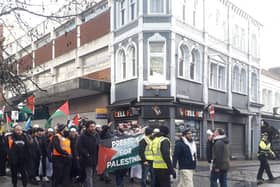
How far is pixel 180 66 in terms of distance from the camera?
2648 cm

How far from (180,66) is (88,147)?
52.7ft

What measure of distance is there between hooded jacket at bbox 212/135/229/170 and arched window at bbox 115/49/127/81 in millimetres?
16319

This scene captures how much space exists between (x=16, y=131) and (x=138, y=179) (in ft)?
15.5

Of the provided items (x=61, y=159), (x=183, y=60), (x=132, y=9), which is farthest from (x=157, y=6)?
(x=61, y=159)

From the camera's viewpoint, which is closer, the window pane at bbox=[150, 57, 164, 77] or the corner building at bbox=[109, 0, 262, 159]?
the corner building at bbox=[109, 0, 262, 159]

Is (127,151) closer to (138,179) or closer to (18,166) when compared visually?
(138,179)

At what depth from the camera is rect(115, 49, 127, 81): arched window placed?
27656 millimetres

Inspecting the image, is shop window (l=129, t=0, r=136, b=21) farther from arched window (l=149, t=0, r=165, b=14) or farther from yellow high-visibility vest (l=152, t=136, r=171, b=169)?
yellow high-visibility vest (l=152, t=136, r=171, b=169)

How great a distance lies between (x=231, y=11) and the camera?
3281 cm

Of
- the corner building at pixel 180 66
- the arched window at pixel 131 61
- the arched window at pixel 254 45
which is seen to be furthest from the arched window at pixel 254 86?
the arched window at pixel 131 61

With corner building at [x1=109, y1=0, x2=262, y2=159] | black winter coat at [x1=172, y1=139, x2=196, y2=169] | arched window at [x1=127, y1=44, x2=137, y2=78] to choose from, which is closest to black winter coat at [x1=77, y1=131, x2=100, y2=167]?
black winter coat at [x1=172, y1=139, x2=196, y2=169]

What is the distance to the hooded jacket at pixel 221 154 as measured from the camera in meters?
11.4

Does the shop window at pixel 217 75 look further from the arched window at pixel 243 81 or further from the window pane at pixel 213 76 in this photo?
the arched window at pixel 243 81

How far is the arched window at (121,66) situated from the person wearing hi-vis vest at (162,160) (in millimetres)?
17610
